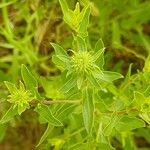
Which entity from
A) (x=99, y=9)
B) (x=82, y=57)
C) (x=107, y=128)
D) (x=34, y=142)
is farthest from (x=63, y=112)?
(x=34, y=142)

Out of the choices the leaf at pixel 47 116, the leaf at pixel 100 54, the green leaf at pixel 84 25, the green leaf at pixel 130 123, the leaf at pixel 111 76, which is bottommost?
the green leaf at pixel 130 123

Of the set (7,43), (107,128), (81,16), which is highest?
(7,43)

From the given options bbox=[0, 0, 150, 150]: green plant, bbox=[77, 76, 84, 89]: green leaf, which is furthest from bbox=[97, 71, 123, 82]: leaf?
bbox=[77, 76, 84, 89]: green leaf

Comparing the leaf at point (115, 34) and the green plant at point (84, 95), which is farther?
the leaf at point (115, 34)

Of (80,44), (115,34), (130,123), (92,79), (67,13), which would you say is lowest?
(130,123)

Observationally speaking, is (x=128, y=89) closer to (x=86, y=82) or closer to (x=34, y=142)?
(x=86, y=82)

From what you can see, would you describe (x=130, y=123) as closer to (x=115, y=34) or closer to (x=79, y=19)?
(x=79, y=19)

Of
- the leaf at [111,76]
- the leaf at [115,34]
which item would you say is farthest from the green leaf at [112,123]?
the leaf at [115,34]

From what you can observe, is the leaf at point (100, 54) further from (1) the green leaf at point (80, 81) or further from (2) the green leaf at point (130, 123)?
(2) the green leaf at point (130, 123)

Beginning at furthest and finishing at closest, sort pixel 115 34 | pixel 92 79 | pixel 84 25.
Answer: pixel 115 34, pixel 84 25, pixel 92 79

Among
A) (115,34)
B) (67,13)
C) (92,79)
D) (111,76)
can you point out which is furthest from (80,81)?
(115,34)

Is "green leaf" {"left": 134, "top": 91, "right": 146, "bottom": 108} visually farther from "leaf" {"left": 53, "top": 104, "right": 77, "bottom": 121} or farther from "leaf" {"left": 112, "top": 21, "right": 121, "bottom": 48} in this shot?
"leaf" {"left": 112, "top": 21, "right": 121, "bottom": 48}
